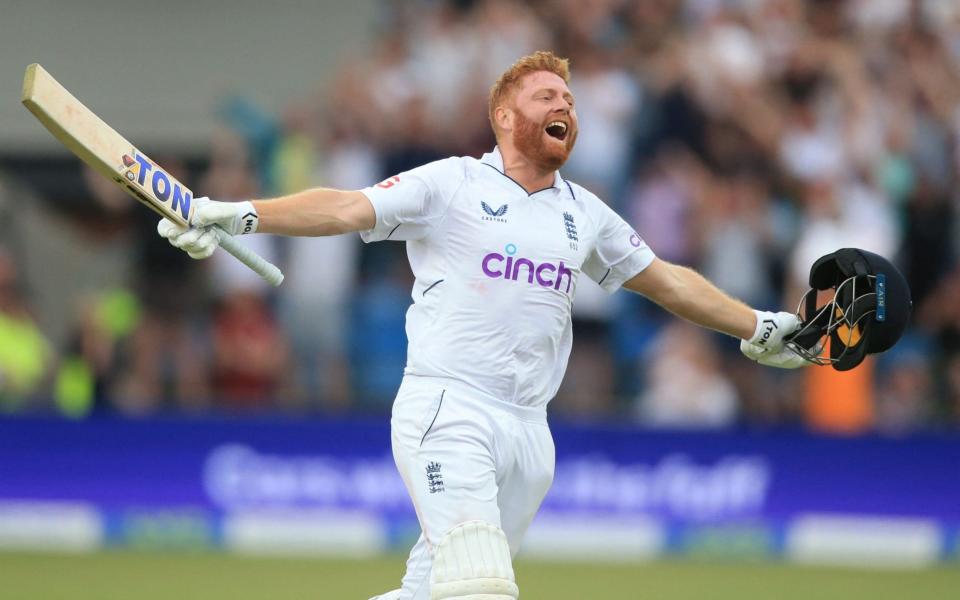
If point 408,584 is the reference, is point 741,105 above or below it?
above

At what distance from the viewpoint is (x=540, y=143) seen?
6195mm

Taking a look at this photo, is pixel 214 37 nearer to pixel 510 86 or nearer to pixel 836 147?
pixel 836 147

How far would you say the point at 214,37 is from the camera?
1633cm

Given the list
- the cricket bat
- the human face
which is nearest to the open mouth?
the human face

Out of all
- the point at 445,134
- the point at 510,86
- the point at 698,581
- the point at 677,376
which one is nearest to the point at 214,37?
the point at 445,134

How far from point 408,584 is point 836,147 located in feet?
27.4

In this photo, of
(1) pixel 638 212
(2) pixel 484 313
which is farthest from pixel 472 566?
(1) pixel 638 212

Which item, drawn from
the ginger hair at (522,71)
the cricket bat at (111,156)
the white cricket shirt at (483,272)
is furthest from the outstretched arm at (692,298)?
the cricket bat at (111,156)

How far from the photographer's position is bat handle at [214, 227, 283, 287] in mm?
5527

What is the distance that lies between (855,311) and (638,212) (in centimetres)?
640

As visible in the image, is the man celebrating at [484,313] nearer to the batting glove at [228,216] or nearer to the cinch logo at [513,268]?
the cinch logo at [513,268]

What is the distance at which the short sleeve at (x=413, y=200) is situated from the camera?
593cm

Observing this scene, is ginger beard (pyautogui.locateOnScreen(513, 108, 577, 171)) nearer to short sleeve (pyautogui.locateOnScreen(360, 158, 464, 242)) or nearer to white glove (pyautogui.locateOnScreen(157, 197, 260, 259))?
short sleeve (pyautogui.locateOnScreen(360, 158, 464, 242))

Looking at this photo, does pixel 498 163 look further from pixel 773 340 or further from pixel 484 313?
pixel 773 340
